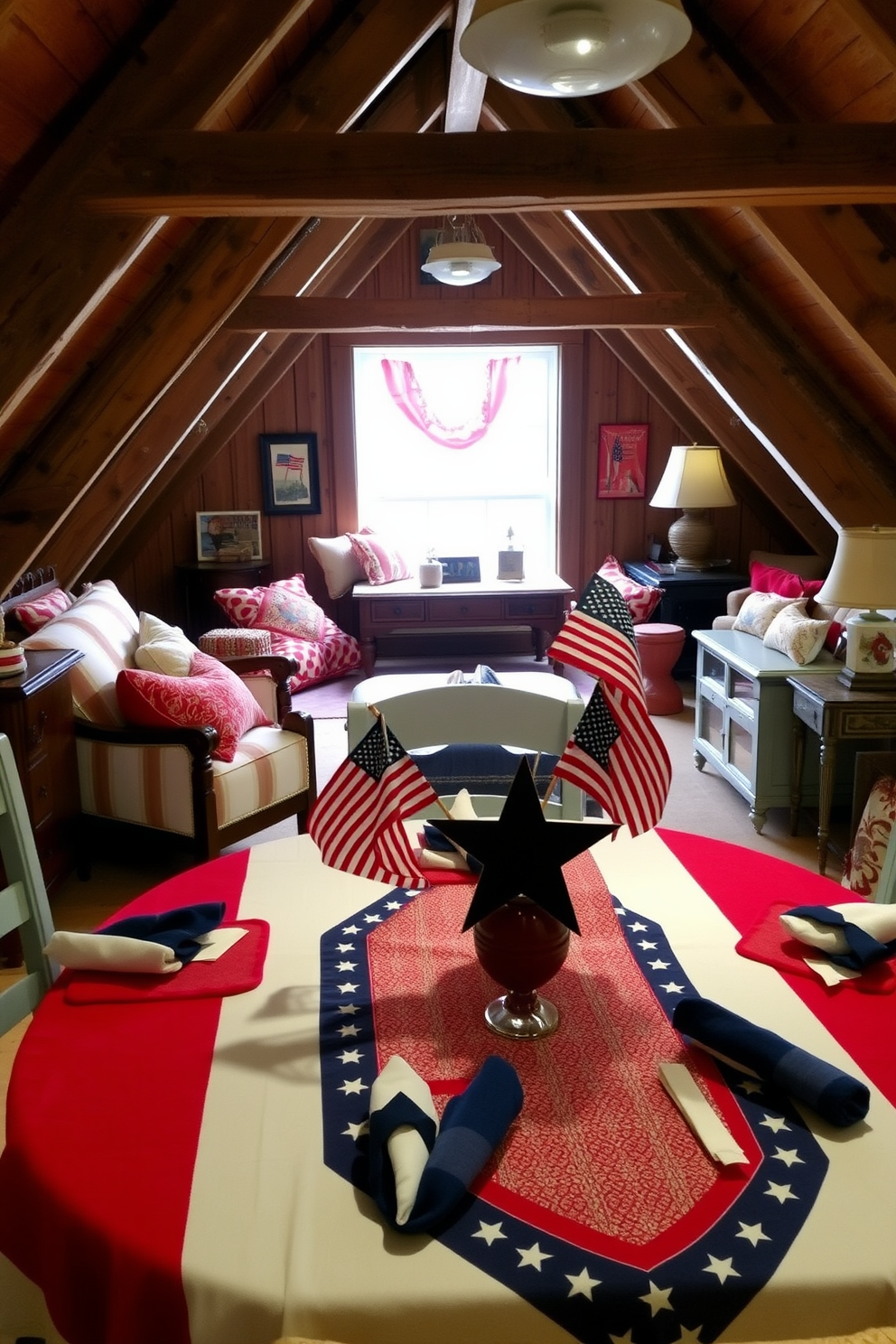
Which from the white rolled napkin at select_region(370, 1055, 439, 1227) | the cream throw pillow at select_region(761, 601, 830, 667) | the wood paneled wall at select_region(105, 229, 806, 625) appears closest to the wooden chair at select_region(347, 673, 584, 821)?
the white rolled napkin at select_region(370, 1055, 439, 1227)

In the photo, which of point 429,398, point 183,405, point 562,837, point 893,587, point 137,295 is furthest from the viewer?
point 429,398

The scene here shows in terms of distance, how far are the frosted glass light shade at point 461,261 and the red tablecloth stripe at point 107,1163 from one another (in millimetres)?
4031

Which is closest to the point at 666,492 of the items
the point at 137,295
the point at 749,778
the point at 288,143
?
the point at 749,778

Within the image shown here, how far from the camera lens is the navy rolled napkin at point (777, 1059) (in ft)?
3.83

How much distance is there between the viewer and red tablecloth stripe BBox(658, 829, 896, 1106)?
4.33 ft

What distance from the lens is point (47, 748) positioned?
10.8 ft

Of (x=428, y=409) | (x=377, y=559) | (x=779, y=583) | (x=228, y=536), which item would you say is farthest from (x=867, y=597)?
(x=228, y=536)

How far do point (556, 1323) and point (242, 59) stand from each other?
284 centimetres

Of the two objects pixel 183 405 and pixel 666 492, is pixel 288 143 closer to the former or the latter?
pixel 183 405

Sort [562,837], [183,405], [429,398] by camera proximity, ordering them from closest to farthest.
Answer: [562,837] < [183,405] < [429,398]

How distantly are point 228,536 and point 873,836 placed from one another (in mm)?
4829

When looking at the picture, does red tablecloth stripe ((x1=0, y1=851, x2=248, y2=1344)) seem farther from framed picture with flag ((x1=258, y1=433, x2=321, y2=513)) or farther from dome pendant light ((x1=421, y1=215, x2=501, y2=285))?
framed picture with flag ((x1=258, y1=433, x2=321, y2=513))

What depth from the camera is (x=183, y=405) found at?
502 cm

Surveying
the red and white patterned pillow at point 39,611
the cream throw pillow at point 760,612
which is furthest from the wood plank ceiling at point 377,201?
the cream throw pillow at point 760,612
